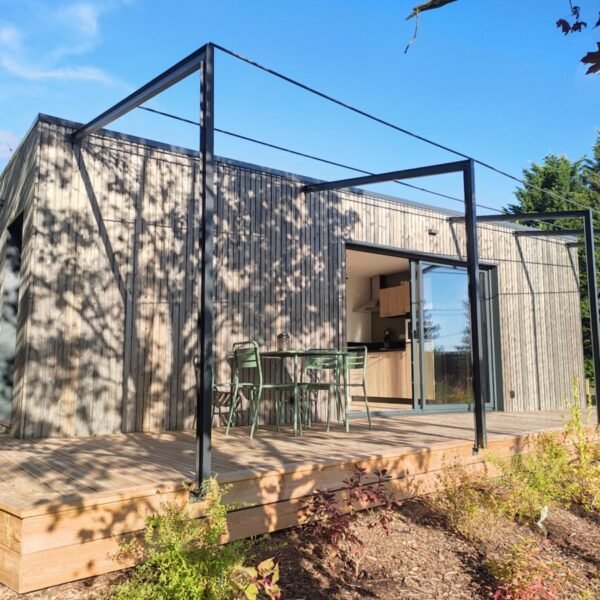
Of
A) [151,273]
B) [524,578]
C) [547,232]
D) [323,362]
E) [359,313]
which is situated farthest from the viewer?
[359,313]

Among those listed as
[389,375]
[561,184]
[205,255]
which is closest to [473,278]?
[205,255]

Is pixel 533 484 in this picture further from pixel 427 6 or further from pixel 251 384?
pixel 427 6

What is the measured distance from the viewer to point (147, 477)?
2.82 metres

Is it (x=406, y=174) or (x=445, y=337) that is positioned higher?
(x=406, y=174)

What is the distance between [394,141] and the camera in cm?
771

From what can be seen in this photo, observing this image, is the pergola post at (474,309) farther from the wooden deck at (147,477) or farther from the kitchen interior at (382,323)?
the kitchen interior at (382,323)

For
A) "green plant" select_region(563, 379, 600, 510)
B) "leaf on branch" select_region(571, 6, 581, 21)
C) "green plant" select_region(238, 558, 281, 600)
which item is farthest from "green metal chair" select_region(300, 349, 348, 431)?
"leaf on branch" select_region(571, 6, 581, 21)

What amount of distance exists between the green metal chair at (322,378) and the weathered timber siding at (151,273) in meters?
0.30

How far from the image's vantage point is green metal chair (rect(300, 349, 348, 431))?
4938 mm

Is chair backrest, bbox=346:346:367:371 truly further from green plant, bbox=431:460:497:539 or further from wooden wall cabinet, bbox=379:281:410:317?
wooden wall cabinet, bbox=379:281:410:317

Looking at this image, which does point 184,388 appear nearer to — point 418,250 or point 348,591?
point 348,591

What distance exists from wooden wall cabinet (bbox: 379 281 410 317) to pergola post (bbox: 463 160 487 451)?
483cm

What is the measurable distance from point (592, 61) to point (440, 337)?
6217 millimetres

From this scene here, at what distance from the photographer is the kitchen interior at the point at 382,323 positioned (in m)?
8.70
